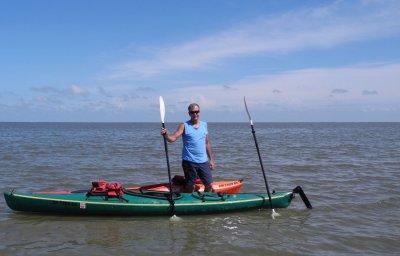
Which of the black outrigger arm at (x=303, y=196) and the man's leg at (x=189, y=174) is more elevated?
the man's leg at (x=189, y=174)

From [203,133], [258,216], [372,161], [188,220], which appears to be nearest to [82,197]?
[188,220]

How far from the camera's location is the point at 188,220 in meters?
9.32

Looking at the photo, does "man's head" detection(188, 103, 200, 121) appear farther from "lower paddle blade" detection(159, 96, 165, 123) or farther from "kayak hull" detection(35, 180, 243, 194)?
"kayak hull" detection(35, 180, 243, 194)

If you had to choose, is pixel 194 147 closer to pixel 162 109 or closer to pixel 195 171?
pixel 195 171

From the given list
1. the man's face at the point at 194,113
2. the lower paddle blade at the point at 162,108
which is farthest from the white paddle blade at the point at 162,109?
the man's face at the point at 194,113

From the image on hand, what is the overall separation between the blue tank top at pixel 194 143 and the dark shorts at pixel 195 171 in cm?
10

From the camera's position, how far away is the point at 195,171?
9.65 meters

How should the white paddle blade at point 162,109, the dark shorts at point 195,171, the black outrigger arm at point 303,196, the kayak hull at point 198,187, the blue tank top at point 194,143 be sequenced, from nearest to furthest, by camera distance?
the blue tank top at point 194,143 < the dark shorts at point 195,171 < the white paddle blade at point 162,109 < the kayak hull at point 198,187 < the black outrigger arm at point 303,196

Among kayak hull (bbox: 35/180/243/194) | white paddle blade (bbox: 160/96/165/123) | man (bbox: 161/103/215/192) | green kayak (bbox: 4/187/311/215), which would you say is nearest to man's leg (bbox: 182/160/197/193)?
man (bbox: 161/103/215/192)

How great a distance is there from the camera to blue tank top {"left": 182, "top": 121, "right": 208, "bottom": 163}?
9426mm

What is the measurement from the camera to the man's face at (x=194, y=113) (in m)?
9.20

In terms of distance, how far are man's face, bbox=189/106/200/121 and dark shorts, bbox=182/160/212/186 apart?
935 millimetres

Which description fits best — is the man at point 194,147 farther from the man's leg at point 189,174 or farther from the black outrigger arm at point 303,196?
the black outrigger arm at point 303,196

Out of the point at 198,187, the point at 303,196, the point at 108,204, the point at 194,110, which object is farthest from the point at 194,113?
the point at 303,196
